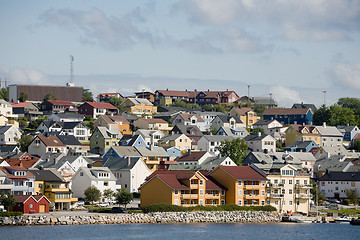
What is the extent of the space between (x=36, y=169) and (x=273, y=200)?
23.1 meters

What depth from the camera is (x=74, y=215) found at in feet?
222

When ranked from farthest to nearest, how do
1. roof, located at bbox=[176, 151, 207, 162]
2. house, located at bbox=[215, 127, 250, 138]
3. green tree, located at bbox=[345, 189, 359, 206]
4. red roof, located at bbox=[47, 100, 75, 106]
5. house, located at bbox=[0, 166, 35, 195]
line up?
1. red roof, located at bbox=[47, 100, 75, 106]
2. house, located at bbox=[215, 127, 250, 138]
3. roof, located at bbox=[176, 151, 207, 162]
4. green tree, located at bbox=[345, 189, 359, 206]
5. house, located at bbox=[0, 166, 35, 195]

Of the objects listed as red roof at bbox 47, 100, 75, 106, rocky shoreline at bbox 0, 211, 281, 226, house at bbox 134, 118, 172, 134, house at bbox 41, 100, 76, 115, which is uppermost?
red roof at bbox 47, 100, 75, 106

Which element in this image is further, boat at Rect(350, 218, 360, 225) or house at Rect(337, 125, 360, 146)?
house at Rect(337, 125, 360, 146)

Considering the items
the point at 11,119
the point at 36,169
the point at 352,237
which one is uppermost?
the point at 11,119

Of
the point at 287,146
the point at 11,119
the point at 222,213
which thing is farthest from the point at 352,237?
the point at 11,119

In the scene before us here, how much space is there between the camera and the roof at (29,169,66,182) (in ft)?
250

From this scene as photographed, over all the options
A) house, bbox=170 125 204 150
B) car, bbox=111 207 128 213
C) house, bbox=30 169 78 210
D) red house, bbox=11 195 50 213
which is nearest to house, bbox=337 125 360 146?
house, bbox=170 125 204 150

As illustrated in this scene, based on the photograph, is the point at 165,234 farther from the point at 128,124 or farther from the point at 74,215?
the point at 128,124

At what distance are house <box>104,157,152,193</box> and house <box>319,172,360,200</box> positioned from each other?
2231 cm

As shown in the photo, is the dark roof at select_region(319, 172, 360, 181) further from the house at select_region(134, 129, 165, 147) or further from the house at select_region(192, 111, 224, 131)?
the house at select_region(192, 111, 224, 131)

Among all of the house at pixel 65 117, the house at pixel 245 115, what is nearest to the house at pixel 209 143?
the house at pixel 65 117

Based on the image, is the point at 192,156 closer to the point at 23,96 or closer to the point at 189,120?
the point at 189,120

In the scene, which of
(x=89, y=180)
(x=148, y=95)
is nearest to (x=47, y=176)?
(x=89, y=180)
